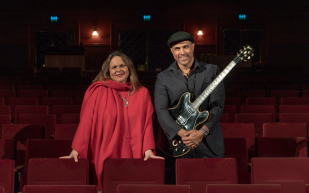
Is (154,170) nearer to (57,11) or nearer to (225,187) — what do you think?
(225,187)

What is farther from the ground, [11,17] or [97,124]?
[11,17]

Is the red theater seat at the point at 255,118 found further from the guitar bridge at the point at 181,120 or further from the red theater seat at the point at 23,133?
the red theater seat at the point at 23,133

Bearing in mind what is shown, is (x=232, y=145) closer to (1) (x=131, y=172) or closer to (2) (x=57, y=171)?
(1) (x=131, y=172)

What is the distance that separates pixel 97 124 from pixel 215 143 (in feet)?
2.10

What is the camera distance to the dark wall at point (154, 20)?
8.88 m

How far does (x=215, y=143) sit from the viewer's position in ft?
5.67

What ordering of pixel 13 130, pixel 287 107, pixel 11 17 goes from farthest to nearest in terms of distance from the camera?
pixel 11 17, pixel 287 107, pixel 13 130

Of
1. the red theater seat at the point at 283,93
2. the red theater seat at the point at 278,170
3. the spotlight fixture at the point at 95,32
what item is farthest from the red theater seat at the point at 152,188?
the spotlight fixture at the point at 95,32

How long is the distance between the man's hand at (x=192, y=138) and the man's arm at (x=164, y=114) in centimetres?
3

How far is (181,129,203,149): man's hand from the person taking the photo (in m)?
1.63

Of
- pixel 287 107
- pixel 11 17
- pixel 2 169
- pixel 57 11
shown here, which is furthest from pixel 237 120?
pixel 11 17

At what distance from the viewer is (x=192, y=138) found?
1.63 m

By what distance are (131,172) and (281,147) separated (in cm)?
129

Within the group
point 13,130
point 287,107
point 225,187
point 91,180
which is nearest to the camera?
point 225,187
